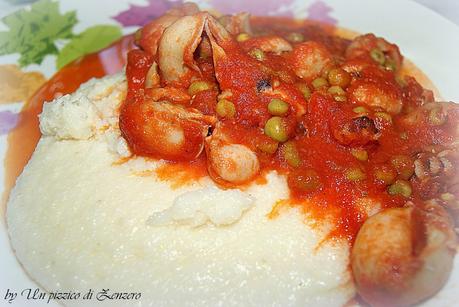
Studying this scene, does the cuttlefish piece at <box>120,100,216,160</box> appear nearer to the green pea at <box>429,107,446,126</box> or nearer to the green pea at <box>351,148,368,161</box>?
the green pea at <box>351,148,368,161</box>

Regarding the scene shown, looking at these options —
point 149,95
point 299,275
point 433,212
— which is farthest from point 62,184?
point 433,212

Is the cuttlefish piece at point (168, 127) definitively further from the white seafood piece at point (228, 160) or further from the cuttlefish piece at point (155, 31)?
the cuttlefish piece at point (155, 31)

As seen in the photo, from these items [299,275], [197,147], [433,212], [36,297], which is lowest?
[36,297]

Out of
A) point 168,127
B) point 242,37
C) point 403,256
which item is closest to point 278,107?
point 168,127

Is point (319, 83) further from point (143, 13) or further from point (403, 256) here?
point (143, 13)

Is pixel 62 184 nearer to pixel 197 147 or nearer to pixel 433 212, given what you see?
pixel 197 147

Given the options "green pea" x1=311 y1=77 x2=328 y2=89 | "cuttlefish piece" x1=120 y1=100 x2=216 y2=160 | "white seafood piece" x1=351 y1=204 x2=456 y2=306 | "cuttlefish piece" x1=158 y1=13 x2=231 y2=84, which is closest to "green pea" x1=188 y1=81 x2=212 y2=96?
"cuttlefish piece" x1=158 y1=13 x2=231 y2=84
